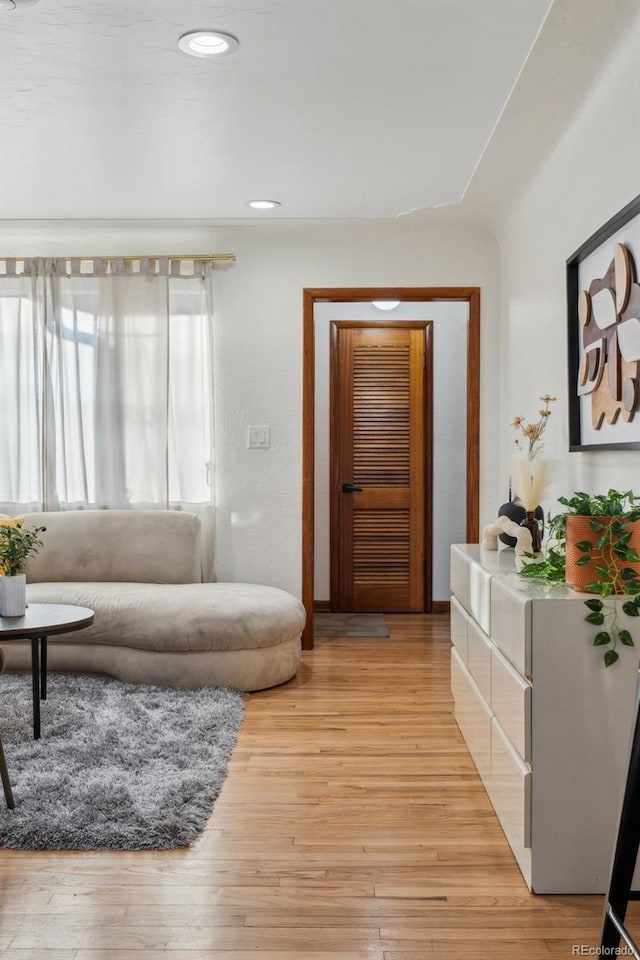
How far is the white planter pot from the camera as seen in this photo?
145 inches

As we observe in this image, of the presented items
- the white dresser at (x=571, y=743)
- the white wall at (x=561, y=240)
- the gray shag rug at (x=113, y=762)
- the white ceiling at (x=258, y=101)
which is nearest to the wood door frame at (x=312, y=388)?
the white wall at (x=561, y=240)

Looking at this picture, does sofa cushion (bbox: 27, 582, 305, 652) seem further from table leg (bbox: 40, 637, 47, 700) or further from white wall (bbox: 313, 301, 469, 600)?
white wall (bbox: 313, 301, 469, 600)

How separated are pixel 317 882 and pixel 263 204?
3.46 m

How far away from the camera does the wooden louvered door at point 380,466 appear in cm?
642

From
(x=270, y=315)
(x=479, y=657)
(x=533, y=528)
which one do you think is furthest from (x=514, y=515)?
(x=270, y=315)

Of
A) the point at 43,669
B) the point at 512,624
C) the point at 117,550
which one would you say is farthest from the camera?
the point at 117,550

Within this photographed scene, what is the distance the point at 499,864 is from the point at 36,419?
3.85m

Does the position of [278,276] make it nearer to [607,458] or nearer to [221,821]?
[607,458]

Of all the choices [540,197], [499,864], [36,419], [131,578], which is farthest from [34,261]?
[499,864]

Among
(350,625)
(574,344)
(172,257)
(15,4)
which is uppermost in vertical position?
(15,4)

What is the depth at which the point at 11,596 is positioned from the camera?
12.1ft

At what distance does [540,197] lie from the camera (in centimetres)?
398

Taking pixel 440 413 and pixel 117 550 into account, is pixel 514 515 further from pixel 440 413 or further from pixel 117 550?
pixel 440 413

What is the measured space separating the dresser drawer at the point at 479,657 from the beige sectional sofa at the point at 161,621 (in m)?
1.27
